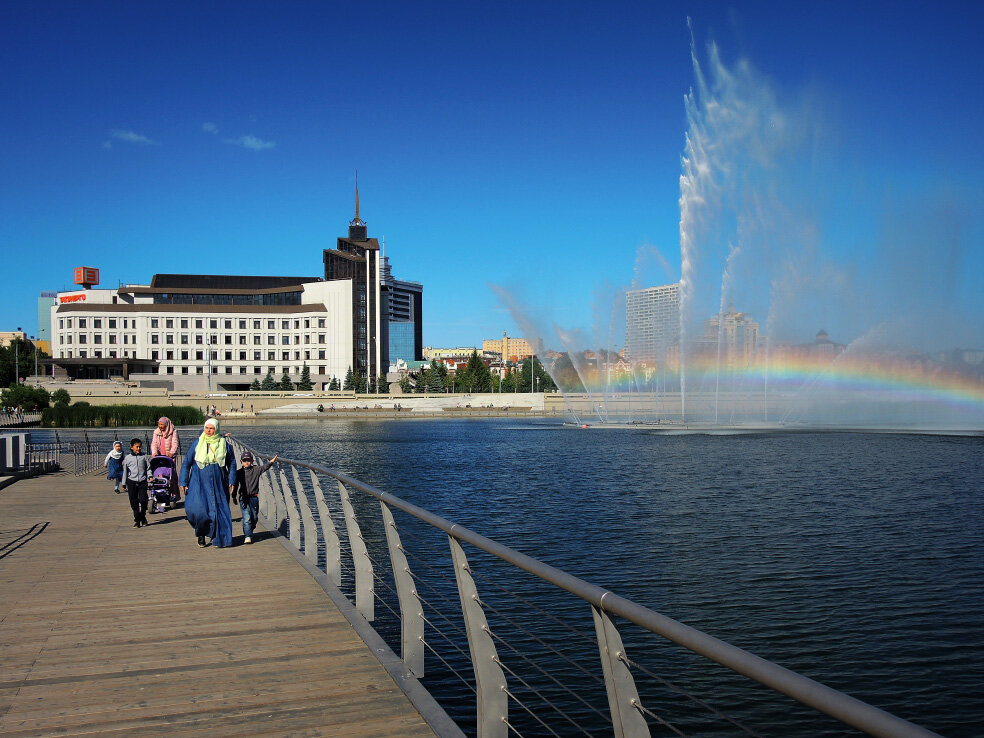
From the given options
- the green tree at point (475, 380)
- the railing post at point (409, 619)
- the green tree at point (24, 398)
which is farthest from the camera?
the green tree at point (475, 380)

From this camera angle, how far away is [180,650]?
7.36m

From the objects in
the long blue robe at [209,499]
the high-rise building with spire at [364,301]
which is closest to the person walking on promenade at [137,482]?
the long blue robe at [209,499]

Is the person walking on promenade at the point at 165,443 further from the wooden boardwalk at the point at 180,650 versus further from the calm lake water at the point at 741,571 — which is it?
the calm lake water at the point at 741,571

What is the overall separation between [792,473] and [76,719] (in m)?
36.1

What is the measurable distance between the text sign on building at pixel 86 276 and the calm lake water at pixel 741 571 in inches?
5910

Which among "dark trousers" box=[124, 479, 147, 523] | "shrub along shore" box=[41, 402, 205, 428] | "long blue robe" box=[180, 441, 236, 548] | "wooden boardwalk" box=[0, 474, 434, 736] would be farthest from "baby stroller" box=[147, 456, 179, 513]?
"shrub along shore" box=[41, 402, 205, 428]

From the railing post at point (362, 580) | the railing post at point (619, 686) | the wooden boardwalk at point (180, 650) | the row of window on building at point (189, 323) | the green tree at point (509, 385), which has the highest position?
the row of window on building at point (189, 323)

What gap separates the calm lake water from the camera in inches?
432

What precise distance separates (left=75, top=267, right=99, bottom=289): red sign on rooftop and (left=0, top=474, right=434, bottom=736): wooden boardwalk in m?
177

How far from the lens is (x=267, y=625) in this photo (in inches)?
321

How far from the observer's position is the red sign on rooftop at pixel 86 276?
561 ft

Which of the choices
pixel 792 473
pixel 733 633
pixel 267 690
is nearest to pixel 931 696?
pixel 733 633

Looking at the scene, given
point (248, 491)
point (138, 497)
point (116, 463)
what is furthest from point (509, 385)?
point (248, 491)

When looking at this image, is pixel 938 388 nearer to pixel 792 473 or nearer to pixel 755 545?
pixel 792 473
